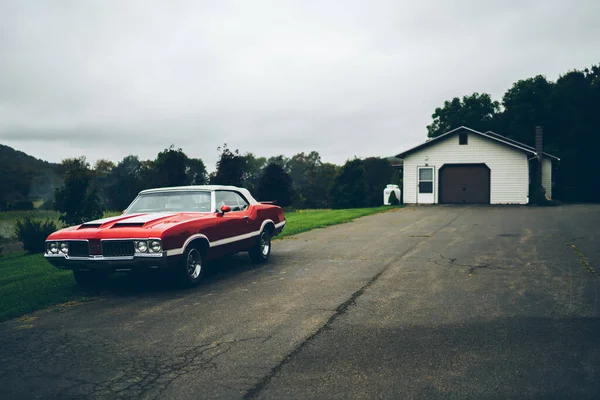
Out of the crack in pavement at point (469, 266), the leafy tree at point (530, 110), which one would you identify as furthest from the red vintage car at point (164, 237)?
the leafy tree at point (530, 110)

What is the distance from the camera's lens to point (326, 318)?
575 centimetres

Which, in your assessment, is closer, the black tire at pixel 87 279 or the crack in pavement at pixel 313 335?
the crack in pavement at pixel 313 335

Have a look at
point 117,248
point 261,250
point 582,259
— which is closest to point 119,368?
point 117,248

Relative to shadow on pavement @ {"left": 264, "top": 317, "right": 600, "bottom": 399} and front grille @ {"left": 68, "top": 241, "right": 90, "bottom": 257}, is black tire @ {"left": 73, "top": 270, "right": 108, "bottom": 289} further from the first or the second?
shadow on pavement @ {"left": 264, "top": 317, "right": 600, "bottom": 399}

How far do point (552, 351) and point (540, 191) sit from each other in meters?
28.5

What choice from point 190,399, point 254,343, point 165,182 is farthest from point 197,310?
point 165,182

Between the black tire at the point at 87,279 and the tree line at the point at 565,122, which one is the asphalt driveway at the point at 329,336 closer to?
the black tire at the point at 87,279

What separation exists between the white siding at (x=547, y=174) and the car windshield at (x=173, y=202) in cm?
3351

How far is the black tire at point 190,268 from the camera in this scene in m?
7.43

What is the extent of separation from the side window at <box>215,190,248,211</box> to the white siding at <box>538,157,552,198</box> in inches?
1274

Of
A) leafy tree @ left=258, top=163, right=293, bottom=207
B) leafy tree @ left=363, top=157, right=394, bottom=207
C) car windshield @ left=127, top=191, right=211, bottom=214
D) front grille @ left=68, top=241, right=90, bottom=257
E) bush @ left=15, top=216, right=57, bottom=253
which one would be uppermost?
leafy tree @ left=363, top=157, right=394, bottom=207

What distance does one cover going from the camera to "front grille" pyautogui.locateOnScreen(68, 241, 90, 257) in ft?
23.9

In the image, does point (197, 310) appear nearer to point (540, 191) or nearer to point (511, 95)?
point (540, 191)

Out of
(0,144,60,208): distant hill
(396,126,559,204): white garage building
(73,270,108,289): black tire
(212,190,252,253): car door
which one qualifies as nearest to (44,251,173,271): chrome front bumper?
(73,270,108,289): black tire
